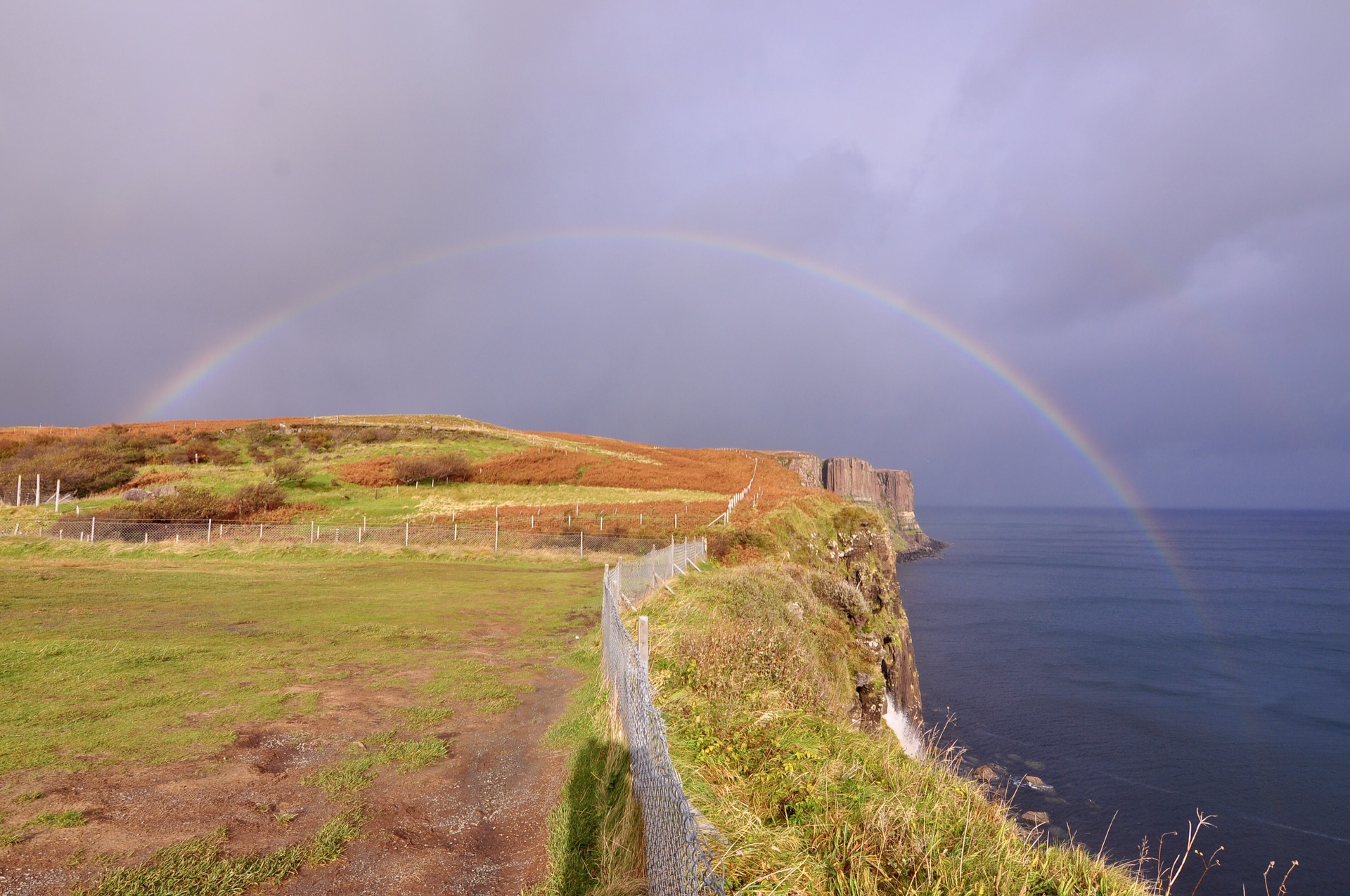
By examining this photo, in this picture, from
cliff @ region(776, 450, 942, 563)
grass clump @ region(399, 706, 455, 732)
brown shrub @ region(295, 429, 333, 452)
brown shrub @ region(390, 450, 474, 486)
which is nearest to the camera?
grass clump @ region(399, 706, 455, 732)

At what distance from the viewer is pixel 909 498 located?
556ft

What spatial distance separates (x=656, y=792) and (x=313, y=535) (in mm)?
31234

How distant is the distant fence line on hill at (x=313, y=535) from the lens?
30000 millimetres

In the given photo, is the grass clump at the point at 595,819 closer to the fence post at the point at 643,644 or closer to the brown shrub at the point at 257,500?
the fence post at the point at 643,644

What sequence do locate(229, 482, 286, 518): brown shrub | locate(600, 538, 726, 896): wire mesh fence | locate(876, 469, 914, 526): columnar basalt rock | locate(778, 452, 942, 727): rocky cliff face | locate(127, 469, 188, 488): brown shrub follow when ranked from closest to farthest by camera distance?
1. locate(600, 538, 726, 896): wire mesh fence
2. locate(778, 452, 942, 727): rocky cliff face
3. locate(229, 482, 286, 518): brown shrub
4. locate(127, 469, 188, 488): brown shrub
5. locate(876, 469, 914, 526): columnar basalt rock

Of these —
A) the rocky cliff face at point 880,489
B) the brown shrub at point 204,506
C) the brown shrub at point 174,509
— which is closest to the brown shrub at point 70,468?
the brown shrub at point 204,506

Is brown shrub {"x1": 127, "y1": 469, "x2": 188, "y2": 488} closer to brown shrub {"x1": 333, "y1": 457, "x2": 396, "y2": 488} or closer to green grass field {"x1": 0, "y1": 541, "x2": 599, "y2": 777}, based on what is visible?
brown shrub {"x1": 333, "y1": 457, "x2": 396, "y2": 488}

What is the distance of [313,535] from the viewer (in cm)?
3150

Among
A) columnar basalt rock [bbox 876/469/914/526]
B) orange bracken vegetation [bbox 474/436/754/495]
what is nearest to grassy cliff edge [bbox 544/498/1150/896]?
orange bracken vegetation [bbox 474/436/754/495]

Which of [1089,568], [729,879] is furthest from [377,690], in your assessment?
[1089,568]

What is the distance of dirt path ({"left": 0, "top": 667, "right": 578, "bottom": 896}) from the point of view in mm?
5375

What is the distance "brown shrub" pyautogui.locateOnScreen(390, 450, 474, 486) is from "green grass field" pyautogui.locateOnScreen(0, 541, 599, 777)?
1815cm

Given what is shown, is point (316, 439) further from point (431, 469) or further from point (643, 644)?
point (643, 644)

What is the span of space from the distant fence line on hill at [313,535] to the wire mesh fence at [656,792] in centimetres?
2158
